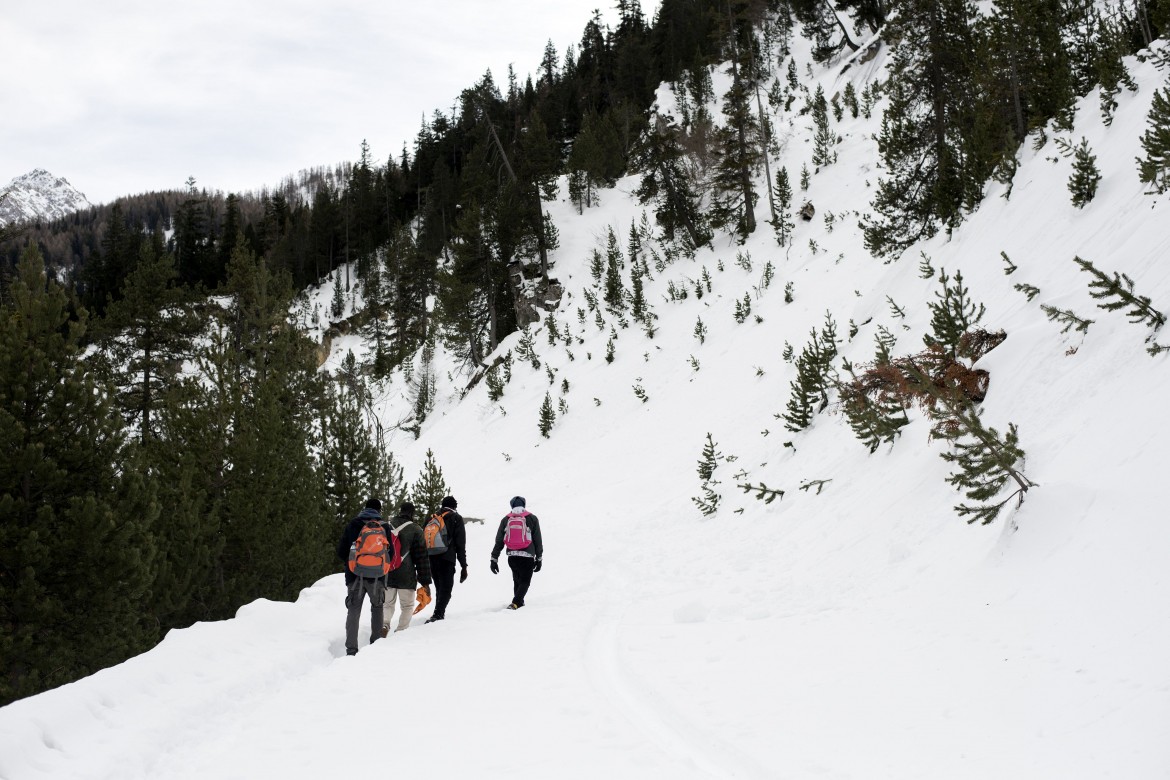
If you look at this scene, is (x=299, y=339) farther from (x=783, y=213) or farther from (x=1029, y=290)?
(x=783, y=213)

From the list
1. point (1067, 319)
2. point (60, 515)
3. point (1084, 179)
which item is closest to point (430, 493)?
point (60, 515)

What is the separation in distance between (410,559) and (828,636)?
217 inches

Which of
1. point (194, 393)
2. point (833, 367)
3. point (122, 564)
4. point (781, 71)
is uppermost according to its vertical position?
point (781, 71)

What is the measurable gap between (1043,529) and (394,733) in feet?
18.2

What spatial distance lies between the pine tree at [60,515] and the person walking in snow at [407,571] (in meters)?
3.86

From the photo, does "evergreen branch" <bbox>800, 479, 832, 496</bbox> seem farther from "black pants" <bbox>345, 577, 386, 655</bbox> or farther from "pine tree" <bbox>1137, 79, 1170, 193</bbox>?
"black pants" <bbox>345, 577, 386, 655</bbox>

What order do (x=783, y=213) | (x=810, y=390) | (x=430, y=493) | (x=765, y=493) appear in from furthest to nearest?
(x=783, y=213), (x=430, y=493), (x=810, y=390), (x=765, y=493)

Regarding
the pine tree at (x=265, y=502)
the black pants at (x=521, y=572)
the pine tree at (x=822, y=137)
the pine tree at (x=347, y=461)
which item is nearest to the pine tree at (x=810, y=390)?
the black pants at (x=521, y=572)

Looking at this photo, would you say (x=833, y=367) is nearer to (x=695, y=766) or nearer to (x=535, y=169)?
(x=695, y=766)

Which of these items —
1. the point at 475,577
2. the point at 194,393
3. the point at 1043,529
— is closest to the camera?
the point at 1043,529

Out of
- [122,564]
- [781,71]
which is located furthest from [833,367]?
[781,71]

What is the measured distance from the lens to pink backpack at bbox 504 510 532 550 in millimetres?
9320

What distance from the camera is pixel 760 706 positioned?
4668 millimetres

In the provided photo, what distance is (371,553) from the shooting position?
7926 millimetres
